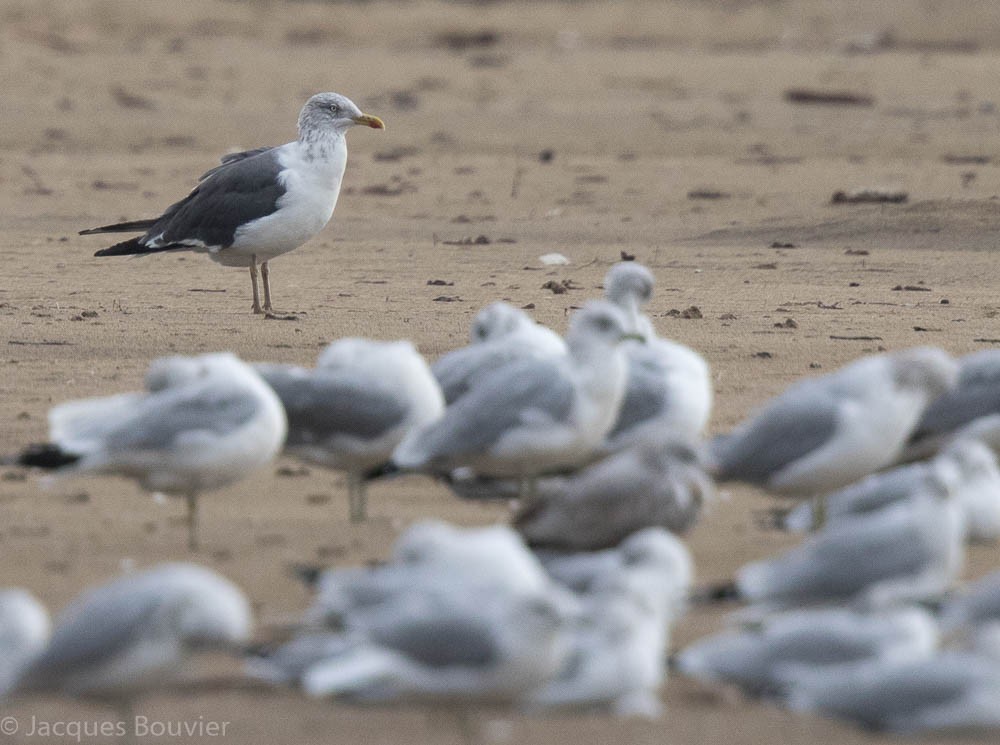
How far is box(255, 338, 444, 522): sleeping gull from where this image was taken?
263 inches

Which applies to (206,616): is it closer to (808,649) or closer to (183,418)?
(808,649)

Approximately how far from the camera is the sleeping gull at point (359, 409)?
668cm

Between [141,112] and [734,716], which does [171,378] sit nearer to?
[734,716]

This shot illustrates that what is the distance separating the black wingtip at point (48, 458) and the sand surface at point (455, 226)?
10.4 inches

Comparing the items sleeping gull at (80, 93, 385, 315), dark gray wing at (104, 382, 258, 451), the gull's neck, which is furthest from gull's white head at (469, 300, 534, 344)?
the gull's neck

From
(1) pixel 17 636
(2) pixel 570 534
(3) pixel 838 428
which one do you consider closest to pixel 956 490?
(3) pixel 838 428

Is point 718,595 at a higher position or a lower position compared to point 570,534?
lower

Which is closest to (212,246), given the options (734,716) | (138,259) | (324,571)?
(138,259)

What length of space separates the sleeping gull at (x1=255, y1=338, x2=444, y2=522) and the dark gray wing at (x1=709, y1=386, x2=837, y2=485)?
1.07 m

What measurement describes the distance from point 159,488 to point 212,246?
487cm

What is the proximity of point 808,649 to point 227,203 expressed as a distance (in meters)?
6.78

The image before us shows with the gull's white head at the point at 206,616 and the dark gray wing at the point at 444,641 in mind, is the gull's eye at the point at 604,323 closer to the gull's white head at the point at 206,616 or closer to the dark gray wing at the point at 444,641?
the dark gray wing at the point at 444,641

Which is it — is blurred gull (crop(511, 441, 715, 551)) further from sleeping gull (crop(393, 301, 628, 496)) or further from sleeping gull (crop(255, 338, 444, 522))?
sleeping gull (crop(255, 338, 444, 522))

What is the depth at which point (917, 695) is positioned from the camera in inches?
181
